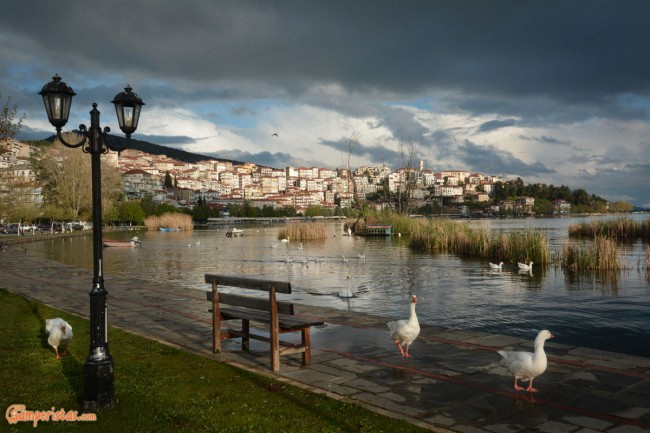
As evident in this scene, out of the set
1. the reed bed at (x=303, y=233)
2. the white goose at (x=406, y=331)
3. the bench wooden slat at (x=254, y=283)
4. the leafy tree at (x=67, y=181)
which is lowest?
the reed bed at (x=303, y=233)

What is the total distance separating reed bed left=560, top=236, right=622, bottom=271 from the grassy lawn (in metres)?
18.5

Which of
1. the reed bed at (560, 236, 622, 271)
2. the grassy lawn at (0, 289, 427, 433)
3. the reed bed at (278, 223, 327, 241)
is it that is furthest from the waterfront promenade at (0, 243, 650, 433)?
the reed bed at (278, 223, 327, 241)

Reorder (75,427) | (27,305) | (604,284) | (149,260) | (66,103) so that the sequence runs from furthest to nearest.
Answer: (149,260), (604,284), (27,305), (66,103), (75,427)

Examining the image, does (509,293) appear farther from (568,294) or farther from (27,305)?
(27,305)

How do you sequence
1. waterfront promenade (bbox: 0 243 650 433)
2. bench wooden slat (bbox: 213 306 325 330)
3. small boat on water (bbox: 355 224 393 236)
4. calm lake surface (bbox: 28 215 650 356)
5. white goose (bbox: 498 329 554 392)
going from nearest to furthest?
waterfront promenade (bbox: 0 243 650 433), white goose (bbox: 498 329 554 392), bench wooden slat (bbox: 213 306 325 330), calm lake surface (bbox: 28 215 650 356), small boat on water (bbox: 355 224 393 236)

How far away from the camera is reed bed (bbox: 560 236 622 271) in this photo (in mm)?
21359

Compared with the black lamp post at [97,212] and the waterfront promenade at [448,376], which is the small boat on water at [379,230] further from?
the black lamp post at [97,212]

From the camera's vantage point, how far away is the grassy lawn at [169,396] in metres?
5.04

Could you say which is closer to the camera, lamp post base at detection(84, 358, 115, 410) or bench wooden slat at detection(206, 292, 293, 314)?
lamp post base at detection(84, 358, 115, 410)

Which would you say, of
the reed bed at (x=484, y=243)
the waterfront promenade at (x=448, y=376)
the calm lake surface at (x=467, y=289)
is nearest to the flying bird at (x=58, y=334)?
the waterfront promenade at (x=448, y=376)

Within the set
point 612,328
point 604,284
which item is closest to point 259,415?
point 612,328

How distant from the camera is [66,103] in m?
6.41

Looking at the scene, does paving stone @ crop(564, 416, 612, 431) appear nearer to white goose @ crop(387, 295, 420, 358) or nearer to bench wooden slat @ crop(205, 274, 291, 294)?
white goose @ crop(387, 295, 420, 358)

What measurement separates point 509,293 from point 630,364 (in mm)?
9905
